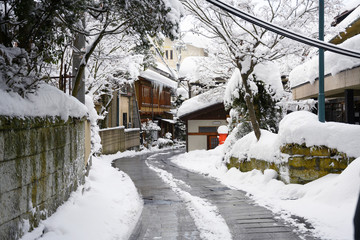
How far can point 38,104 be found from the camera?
5.94 m

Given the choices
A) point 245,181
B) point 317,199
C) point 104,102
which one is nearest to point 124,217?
point 317,199

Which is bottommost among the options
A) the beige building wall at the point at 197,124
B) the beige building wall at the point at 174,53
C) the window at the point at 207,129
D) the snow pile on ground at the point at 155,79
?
the window at the point at 207,129

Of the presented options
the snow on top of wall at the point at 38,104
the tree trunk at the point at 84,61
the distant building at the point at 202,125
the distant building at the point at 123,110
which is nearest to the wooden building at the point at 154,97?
the distant building at the point at 123,110

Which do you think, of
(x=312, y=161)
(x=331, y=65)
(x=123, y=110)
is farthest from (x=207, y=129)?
(x=312, y=161)

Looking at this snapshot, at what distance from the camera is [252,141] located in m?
14.8

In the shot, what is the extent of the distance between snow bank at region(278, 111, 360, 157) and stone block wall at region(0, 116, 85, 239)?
607 cm

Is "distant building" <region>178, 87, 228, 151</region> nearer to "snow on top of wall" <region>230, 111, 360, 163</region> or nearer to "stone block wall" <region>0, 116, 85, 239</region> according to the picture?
"snow on top of wall" <region>230, 111, 360, 163</region>

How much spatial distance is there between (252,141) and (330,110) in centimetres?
900

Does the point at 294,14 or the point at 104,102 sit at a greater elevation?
the point at 294,14

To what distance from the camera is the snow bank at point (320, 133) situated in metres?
9.42

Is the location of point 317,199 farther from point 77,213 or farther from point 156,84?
point 156,84

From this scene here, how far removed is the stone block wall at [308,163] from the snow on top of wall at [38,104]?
602 centimetres

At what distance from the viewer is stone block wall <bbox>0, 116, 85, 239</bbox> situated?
4612 millimetres

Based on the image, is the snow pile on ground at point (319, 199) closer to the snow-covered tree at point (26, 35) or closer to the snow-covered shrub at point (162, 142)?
the snow-covered tree at point (26, 35)
